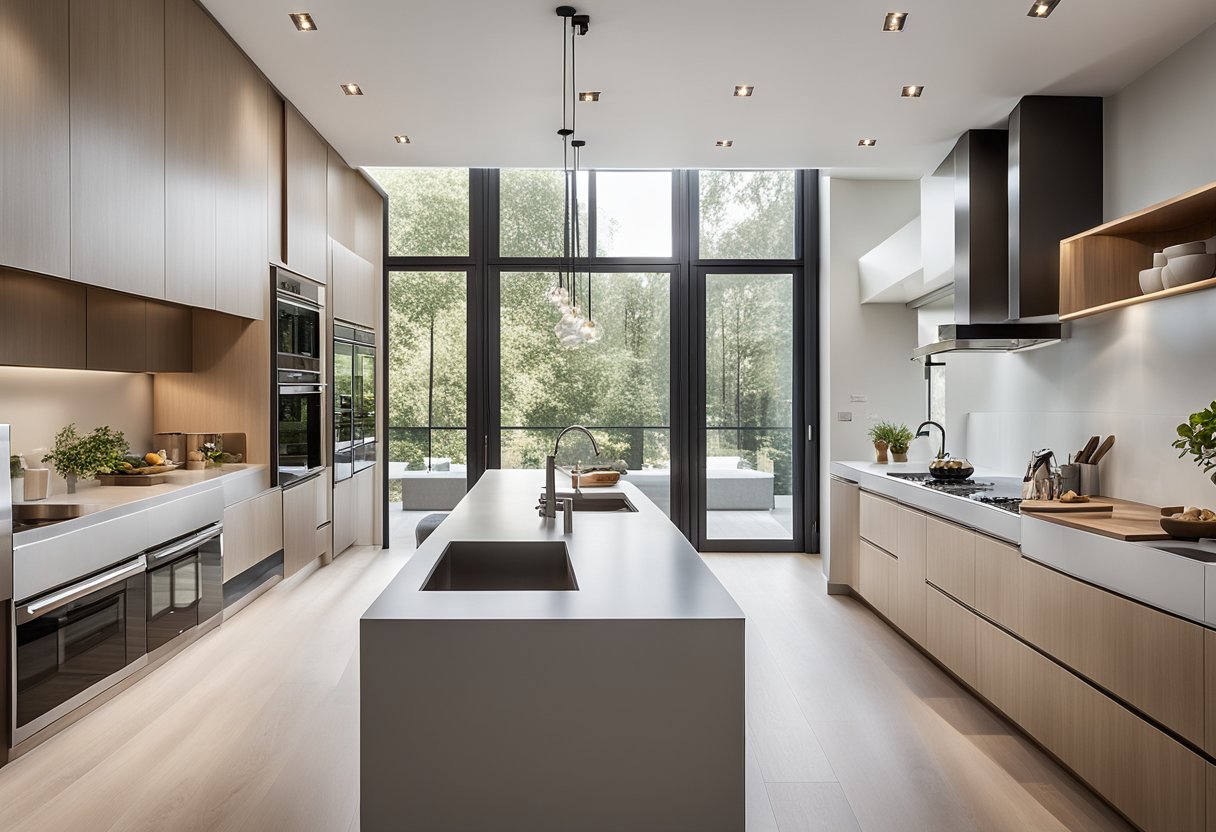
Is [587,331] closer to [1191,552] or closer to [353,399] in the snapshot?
[1191,552]

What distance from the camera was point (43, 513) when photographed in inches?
127

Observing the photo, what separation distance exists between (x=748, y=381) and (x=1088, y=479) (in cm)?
351

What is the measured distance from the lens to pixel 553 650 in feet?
6.11

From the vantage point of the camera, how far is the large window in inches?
276

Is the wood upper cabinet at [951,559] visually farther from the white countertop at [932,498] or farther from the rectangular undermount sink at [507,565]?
the rectangular undermount sink at [507,565]

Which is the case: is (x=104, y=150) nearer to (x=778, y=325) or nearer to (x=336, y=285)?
(x=336, y=285)

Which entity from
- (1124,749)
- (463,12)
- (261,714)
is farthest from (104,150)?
(1124,749)

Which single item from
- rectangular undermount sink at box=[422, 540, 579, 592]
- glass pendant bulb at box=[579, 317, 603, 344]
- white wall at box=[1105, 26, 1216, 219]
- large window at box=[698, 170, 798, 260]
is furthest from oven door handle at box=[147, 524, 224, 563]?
white wall at box=[1105, 26, 1216, 219]

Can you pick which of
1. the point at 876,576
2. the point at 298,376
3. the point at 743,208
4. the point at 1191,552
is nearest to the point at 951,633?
the point at 876,576

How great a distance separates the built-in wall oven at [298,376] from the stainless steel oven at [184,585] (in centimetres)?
88

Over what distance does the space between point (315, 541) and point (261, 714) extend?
2561 millimetres

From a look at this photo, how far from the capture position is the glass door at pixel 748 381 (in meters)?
6.99

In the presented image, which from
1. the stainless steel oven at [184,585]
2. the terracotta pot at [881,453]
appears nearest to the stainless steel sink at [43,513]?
the stainless steel oven at [184,585]

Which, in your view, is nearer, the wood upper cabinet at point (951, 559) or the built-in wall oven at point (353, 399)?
the wood upper cabinet at point (951, 559)
